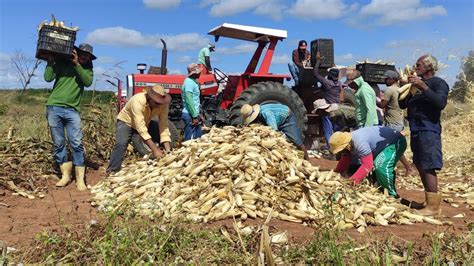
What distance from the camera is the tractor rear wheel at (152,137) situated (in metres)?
6.41

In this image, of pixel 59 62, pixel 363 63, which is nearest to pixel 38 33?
pixel 59 62

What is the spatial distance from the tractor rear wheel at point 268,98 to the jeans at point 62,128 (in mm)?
2771

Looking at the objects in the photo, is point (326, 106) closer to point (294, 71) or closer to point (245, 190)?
point (294, 71)

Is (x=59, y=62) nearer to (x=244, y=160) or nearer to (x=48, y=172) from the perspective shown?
(x=48, y=172)

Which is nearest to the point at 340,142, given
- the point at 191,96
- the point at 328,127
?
the point at 191,96

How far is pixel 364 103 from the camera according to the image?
21.3 ft

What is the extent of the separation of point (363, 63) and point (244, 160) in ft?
10.9

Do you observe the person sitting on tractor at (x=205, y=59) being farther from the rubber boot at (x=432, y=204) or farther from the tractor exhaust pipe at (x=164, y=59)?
the rubber boot at (x=432, y=204)

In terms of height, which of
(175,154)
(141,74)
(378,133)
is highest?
(141,74)

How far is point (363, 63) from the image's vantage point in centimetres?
711

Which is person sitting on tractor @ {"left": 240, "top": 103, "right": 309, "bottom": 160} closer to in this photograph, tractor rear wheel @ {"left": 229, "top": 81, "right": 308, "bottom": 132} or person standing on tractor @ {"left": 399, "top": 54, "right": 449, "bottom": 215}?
tractor rear wheel @ {"left": 229, "top": 81, "right": 308, "bottom": 132}

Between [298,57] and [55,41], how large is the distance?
4.79 meters

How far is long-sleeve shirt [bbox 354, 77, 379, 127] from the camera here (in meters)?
6.43

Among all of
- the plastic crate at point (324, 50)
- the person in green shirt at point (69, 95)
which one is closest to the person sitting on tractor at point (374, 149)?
the person in green shirt at point (69, 95)
